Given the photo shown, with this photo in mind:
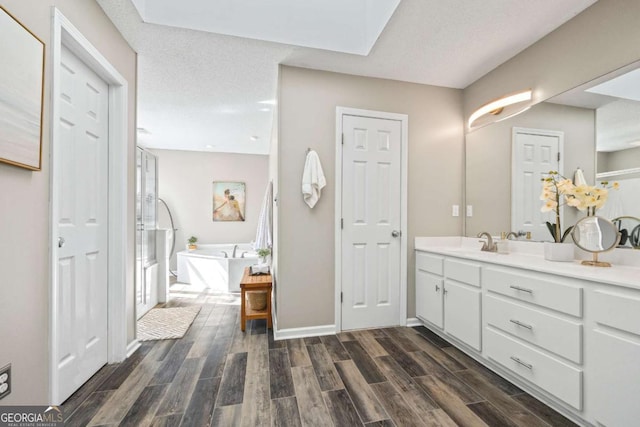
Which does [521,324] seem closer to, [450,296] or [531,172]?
[450,296]

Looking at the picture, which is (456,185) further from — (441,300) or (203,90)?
(203,90)

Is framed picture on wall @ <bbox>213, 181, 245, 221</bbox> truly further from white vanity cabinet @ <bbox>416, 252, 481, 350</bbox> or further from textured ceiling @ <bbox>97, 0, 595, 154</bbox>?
white vanity cabinet @ <bbox>416, 252, 481, 350</bbox>

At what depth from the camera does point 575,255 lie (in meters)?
1.83

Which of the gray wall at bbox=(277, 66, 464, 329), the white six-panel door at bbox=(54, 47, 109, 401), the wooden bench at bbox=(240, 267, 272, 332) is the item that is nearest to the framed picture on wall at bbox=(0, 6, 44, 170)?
the white six-panel door at bbox=(54, 47, 109, 401)

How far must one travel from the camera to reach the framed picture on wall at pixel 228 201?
5.46 meters

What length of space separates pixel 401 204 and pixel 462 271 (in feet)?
2.73

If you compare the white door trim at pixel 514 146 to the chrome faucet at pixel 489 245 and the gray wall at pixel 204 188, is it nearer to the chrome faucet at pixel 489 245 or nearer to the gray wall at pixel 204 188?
the chrome faucet at pixel 489 245

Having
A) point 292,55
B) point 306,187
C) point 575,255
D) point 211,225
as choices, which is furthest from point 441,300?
point 211,225

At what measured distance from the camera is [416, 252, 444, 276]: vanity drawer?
232 centimetres

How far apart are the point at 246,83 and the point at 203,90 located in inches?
20.0

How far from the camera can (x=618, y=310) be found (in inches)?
45.9

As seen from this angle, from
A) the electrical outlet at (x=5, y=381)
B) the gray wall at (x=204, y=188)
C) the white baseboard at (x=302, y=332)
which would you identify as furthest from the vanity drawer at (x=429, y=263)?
the gray wall at (x=204, y=188)

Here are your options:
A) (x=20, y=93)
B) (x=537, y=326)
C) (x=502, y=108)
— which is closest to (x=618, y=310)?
(x=537, y=326)

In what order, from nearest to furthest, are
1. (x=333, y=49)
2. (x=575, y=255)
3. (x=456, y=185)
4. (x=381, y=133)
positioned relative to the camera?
(x=575, y=255)
(x=333, y=49)
(x=381, y=133)
(x=456, y=185)
